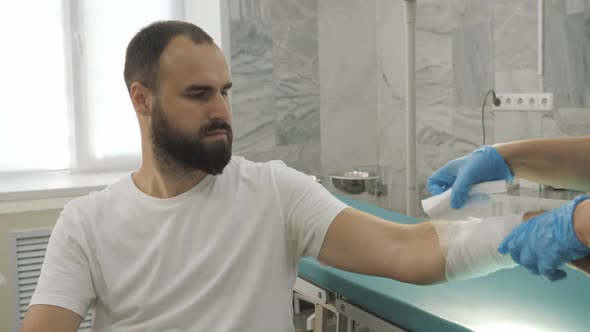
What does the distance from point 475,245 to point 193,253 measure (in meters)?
0.59

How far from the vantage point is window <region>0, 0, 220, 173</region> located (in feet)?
10.4

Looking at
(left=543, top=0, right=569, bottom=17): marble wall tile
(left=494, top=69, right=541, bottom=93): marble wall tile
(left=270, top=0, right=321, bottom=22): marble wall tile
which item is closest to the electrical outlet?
(left=494, top=69, right=541, bottom=93): marble wall tile

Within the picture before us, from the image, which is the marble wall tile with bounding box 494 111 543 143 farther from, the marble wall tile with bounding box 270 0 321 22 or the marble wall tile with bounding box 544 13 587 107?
the marble wall tile with bounding box 270 0 321 22

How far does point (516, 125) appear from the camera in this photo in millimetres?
2977

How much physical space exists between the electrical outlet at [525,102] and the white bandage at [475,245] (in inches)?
71.6

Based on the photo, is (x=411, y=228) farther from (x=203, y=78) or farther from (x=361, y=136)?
(x=361, y=136)

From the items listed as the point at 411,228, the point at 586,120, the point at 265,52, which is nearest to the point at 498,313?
the point at 411,228

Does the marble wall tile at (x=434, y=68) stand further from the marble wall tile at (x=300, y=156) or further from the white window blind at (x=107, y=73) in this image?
the white window blind at (x=107, y=73)

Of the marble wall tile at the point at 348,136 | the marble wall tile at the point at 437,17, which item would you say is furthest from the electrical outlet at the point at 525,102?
the marble wall tile at the point at 348,136

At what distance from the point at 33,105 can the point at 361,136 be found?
6.13ft

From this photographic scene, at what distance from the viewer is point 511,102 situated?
2.96 metres

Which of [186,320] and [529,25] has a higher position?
[529,25]

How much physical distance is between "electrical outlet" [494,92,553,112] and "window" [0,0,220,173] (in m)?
1.53

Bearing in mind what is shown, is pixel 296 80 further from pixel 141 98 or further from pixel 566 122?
pixel 141 98
